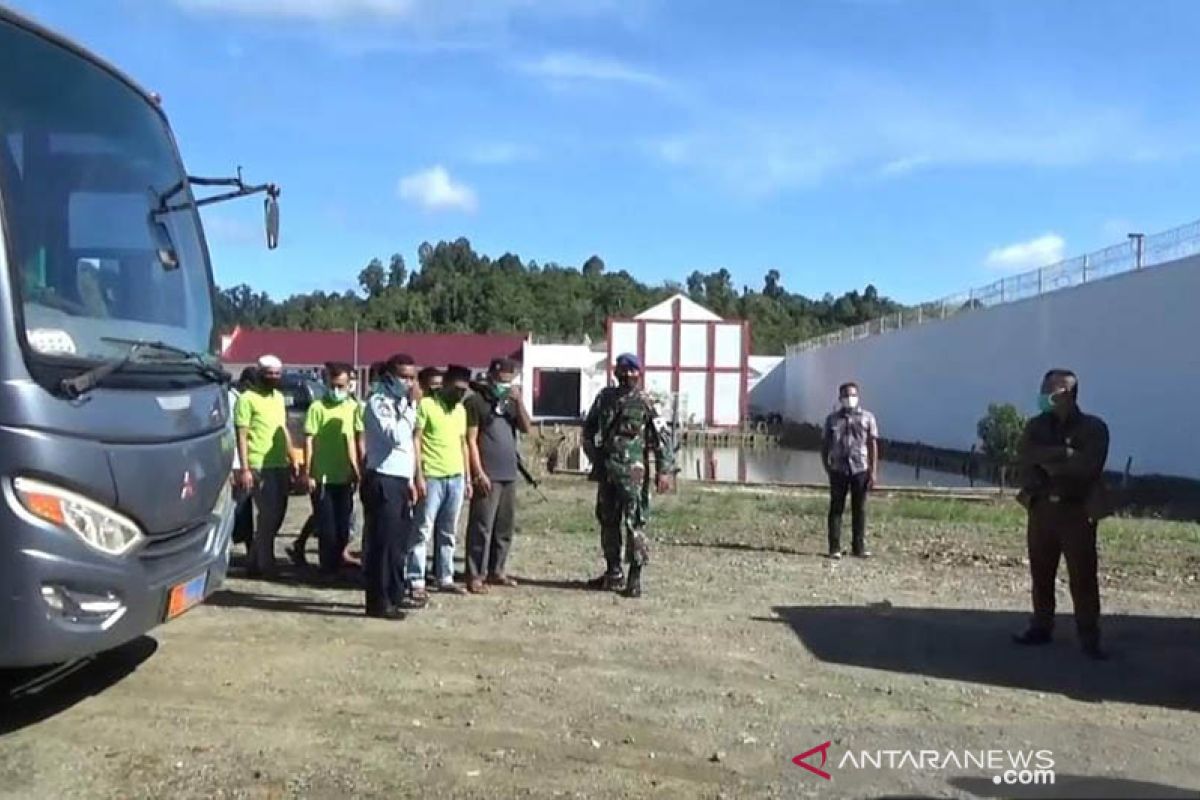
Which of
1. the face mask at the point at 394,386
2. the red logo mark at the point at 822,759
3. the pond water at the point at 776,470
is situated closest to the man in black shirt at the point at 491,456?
the face mask at the point at 394,386

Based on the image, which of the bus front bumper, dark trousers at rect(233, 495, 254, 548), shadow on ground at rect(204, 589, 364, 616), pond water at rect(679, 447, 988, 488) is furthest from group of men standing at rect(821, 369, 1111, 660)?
pond water at rect(679, 447, 988, 488)

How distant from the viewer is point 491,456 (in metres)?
10.2

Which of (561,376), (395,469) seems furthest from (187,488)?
(561,376)

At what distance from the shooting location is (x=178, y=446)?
238 inches

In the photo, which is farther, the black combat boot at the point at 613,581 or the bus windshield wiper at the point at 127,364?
the black combat boot at the point at 613,581

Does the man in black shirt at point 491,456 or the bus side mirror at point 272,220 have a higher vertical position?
the bus side mirror at point 272,220

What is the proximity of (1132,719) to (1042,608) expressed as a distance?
6.03 ft

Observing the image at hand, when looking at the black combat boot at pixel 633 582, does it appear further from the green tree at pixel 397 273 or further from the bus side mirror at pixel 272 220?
the green tree at pixel 397 273

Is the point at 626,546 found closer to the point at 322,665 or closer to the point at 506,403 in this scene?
the point at 506,403

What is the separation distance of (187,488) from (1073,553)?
546 centimetres

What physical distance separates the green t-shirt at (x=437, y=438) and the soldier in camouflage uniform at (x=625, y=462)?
1.14 m

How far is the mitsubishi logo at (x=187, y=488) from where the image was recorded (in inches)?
238

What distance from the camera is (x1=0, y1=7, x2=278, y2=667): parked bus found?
5203 mm

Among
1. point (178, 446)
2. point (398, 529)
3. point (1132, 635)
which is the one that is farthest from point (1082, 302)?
point (178, 446)
